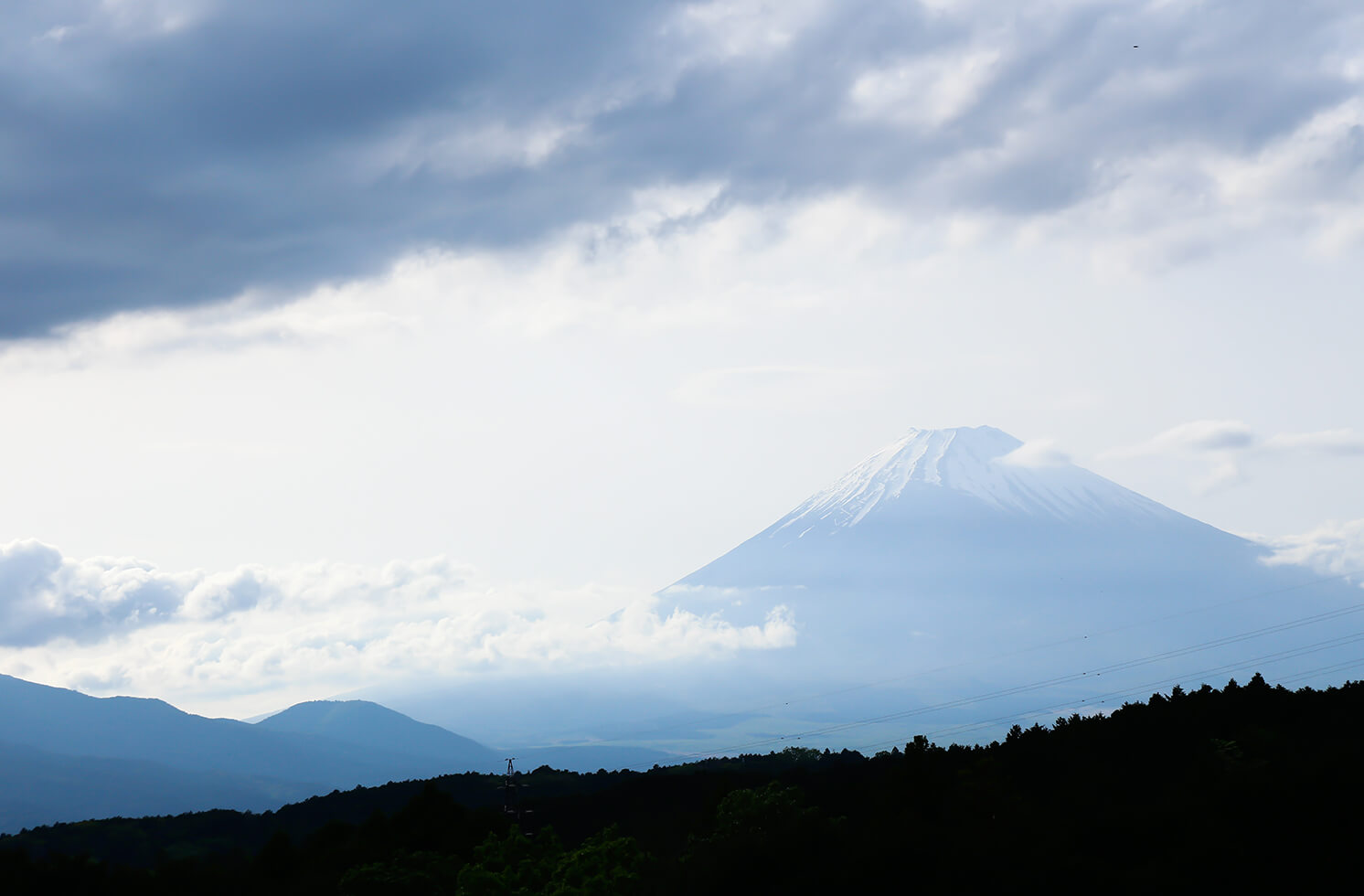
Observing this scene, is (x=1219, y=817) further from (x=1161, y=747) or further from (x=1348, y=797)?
(x=1161, y=747)

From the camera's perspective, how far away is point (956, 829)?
153 ft

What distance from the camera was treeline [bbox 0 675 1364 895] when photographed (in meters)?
38.5

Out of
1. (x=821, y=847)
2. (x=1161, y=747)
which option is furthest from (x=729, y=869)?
(x=1161, y=747)

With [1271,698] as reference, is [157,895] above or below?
below

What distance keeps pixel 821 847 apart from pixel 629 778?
280ft

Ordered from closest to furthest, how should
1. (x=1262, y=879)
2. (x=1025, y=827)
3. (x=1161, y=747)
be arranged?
(x=1262, y=879) < (x=1025, y=827) < (x=1161, y=747)

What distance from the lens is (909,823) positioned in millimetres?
48969

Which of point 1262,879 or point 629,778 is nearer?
point 1262,879

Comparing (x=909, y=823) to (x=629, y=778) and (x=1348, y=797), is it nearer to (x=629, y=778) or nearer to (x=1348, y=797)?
(x=1348, y=797)

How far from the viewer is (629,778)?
4978 inches

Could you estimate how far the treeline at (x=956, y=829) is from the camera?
1516 inches

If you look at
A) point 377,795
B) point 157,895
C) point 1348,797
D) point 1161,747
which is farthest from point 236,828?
point 1348,797

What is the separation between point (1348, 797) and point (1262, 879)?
506cm

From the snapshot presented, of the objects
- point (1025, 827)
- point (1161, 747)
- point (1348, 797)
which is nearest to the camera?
point (1348, 797)
